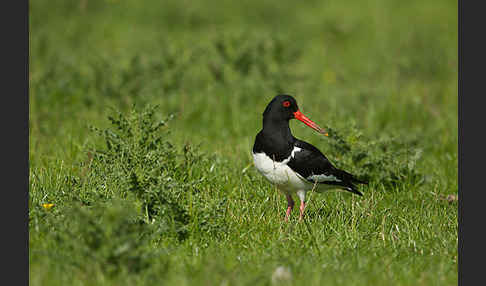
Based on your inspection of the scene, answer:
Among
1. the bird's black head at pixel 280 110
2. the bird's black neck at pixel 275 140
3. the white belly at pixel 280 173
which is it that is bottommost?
the white belly at pixel 280 173

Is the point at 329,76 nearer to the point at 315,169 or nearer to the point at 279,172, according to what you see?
the point at 315,169

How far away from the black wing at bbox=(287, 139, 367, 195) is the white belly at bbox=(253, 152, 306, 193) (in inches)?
2.0

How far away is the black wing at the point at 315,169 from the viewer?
18.1 feet

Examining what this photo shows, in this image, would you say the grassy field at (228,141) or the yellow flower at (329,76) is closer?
the grassy field at (228,141)

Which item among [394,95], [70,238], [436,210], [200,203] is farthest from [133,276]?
[394,95]

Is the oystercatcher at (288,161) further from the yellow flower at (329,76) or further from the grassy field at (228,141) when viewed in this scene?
the yellow flower at (329,76)

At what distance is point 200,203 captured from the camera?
493 centimetres

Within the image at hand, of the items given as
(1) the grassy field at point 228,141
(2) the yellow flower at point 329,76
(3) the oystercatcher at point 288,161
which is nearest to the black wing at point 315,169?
(3) the oystercatcher at point 288,161

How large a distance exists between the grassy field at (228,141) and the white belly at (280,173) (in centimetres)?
20

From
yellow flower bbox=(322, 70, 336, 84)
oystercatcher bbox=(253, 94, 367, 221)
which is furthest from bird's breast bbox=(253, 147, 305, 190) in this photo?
yellow flower bbox=(322, 70, 336, 84)

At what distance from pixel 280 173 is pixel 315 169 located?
0.35m

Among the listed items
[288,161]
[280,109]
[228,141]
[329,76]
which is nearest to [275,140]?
[288,161]

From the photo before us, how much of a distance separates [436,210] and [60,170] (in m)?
3.42

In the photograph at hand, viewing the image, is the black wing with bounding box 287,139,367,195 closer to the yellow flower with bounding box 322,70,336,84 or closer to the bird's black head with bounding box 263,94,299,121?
the bird's black head with bounding box 263,94,299,121
